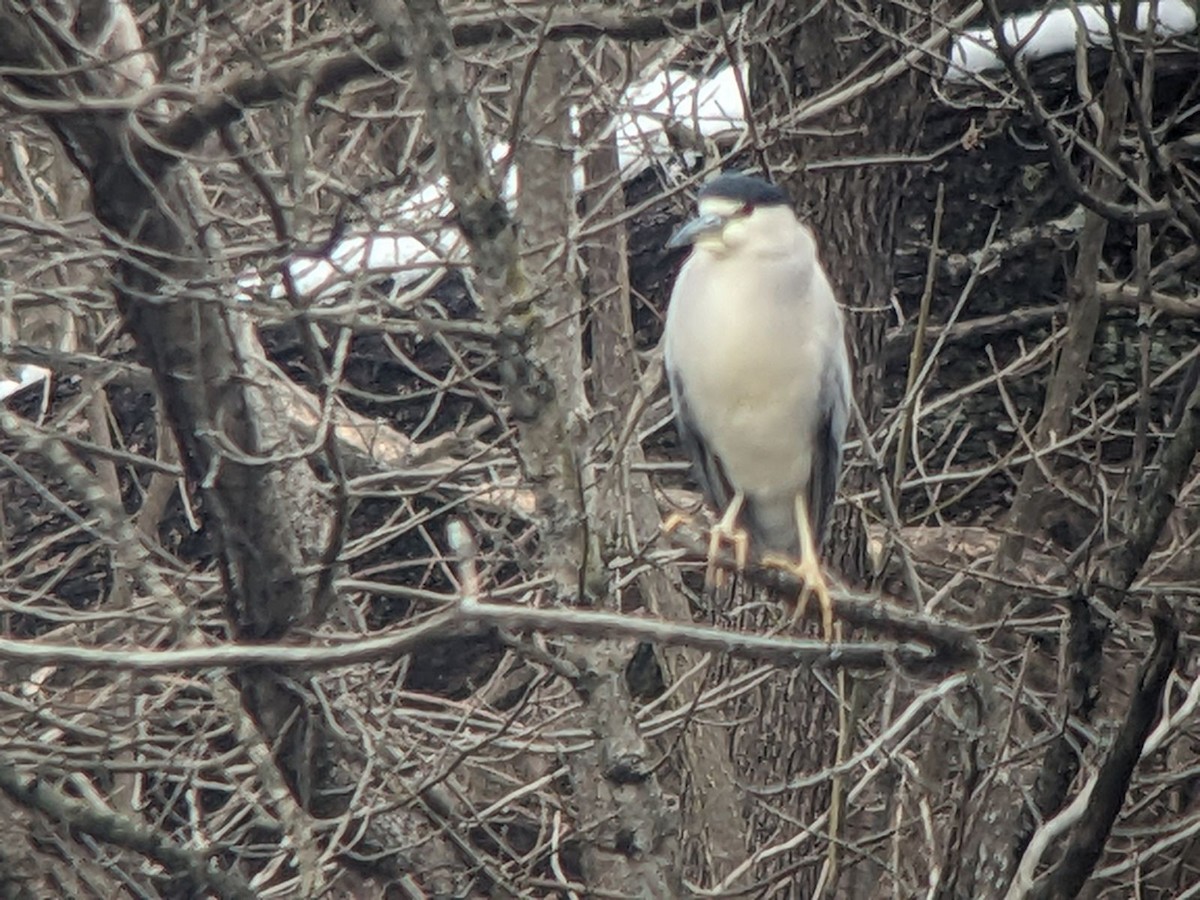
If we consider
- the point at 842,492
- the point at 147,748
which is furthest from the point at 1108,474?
the point at 147,748

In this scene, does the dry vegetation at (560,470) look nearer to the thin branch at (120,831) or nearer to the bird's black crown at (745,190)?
the thin branch at (120,831)

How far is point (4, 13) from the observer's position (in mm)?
3570

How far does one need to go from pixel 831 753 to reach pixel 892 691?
101 cm

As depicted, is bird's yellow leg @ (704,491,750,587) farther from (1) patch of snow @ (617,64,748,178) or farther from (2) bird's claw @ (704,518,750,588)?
(1) patch of snow @ (617,64,748,178)

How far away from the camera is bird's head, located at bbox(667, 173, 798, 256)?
3.74 meters

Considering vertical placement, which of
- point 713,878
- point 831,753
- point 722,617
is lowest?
point 713,878

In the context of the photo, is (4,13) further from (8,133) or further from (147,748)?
(147,748)

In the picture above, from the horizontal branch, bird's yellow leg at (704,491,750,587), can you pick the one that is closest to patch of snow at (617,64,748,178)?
bird's yellow leg at (704,491,750,587)

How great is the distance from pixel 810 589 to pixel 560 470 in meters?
0.82

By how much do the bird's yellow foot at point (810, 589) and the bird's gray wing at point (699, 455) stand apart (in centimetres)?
57

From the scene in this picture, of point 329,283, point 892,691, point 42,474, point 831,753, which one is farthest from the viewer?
point 42,474

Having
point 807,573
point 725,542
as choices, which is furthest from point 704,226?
point 807,573

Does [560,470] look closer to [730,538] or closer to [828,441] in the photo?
[730,538]

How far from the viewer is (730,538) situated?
353 cm
